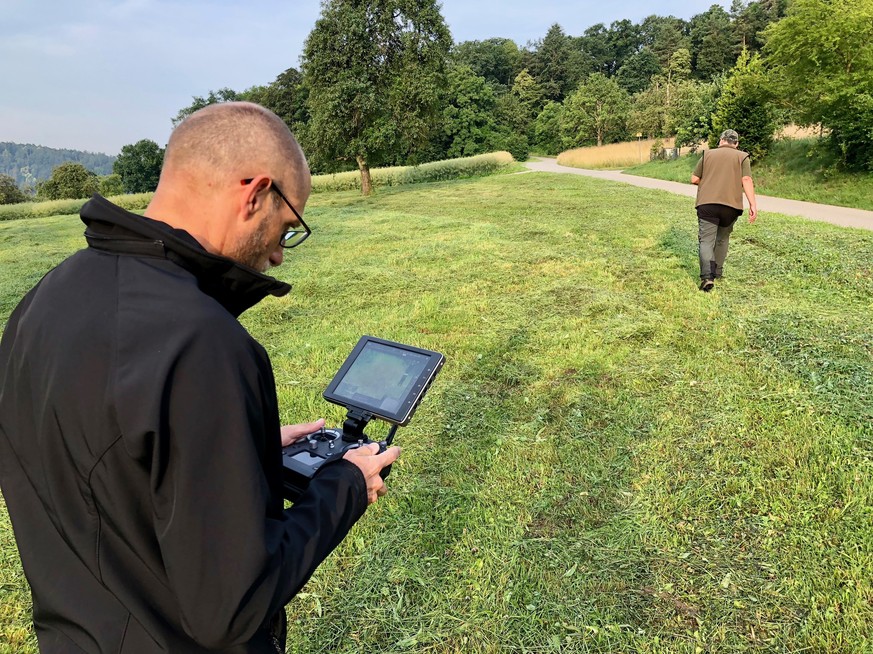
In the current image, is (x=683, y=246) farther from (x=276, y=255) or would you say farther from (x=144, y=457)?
(x=144, y=457)

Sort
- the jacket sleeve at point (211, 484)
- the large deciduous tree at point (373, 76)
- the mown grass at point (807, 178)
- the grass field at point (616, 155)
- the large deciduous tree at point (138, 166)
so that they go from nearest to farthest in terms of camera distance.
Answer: the jacket sleeve at point (211, 484)
the mown grass at point (807, 178)
the large deciduous tree at point (373, 76)
the grass field at point (616, 155)
the large deciduous tree at point (138, 166)

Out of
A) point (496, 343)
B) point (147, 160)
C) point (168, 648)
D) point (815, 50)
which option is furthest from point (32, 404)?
point (147, 160)

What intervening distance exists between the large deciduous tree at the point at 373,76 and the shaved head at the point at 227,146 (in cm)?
2512

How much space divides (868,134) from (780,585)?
17.6 metres

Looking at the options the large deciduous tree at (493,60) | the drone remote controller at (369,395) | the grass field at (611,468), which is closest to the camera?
the drone remote controller at (369,395)

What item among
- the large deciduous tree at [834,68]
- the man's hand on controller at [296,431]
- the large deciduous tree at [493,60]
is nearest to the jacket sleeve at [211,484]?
the man's hand on controller at [296,431]

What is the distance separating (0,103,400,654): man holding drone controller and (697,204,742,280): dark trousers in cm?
713

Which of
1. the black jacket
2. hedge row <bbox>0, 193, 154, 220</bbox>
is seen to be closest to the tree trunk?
hedge row <bbox>0, 193, 154, 220</bbox>

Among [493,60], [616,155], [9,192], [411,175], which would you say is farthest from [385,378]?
[493,60]

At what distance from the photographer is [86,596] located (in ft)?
3.70

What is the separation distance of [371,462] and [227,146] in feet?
2.75

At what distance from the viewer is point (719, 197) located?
7023 millimetres

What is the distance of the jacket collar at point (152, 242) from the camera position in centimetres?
108

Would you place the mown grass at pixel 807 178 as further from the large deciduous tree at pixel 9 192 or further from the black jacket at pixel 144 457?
the large deciduous tree at pixel 9 192
